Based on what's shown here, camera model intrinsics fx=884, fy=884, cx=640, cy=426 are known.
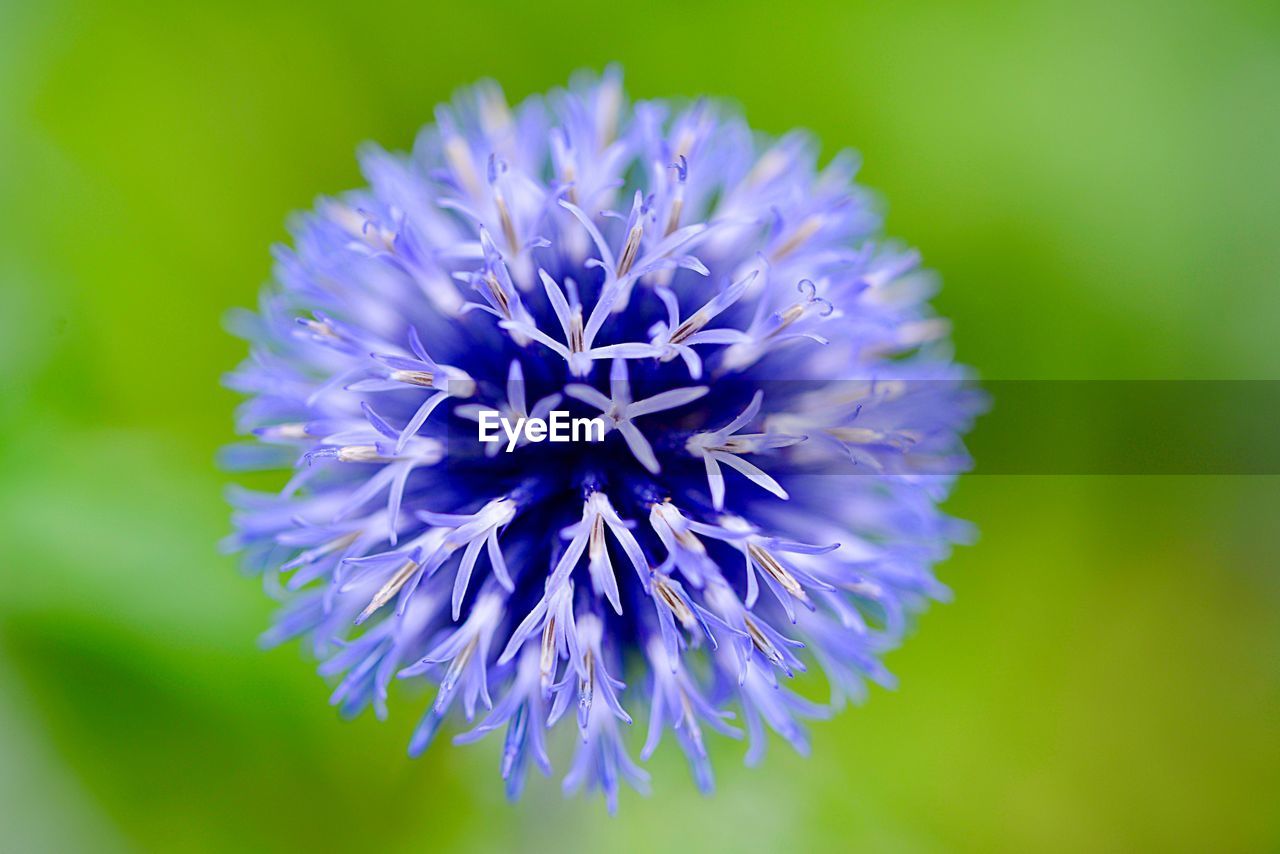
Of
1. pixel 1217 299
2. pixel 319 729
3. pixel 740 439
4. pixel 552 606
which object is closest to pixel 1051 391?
pixel 1217 299

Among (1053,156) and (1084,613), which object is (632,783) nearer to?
(1084,613)

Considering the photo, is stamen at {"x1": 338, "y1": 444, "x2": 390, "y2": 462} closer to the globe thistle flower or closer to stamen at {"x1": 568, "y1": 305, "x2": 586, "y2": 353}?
the globe thistle flower

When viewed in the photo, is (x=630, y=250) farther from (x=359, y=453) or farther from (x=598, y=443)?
(x=359, y=453)

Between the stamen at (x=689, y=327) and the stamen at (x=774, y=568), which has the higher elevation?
the stamen at (x=689, y=327)

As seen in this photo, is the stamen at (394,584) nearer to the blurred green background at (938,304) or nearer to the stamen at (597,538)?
the stamen at (597,538)

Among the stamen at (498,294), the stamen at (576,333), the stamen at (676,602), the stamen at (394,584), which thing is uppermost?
the stamen at (498,294)

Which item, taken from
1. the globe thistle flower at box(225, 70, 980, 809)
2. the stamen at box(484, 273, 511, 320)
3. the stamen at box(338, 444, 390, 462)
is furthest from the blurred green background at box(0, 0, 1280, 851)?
the stamen at box(484, 273, 511, 320)

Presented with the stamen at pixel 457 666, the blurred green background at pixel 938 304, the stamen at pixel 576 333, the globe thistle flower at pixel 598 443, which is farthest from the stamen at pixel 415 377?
the blurred green background at pixel 938 304
